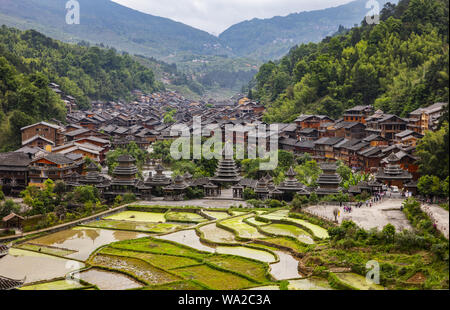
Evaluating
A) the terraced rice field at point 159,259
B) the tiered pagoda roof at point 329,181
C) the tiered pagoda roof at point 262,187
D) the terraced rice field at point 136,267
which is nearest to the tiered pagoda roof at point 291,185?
the tiered pagoda roof at point 262,187

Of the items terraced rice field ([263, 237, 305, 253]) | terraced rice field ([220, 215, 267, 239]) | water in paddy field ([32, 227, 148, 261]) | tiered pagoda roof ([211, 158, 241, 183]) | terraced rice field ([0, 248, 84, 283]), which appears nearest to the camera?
terraced rice field ([0, 248, 84, 283])

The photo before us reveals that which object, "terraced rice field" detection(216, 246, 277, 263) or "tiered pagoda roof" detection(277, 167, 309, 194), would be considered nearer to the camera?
"terraced rice field" detection(216, 246, 277, 263)

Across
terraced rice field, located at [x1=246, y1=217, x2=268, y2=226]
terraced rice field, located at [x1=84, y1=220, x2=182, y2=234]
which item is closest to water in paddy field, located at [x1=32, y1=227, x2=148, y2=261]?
terraced rice field, located at [x1=84, y1=220, x2=182, y2=234]

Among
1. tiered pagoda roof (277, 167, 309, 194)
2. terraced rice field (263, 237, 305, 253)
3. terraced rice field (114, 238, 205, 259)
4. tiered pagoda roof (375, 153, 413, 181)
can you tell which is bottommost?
terraced rice field (114, 238, 205, 259)

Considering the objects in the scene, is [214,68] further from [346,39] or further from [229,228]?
[229,228]

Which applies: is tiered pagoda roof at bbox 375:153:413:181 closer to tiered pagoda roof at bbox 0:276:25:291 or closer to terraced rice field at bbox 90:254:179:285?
terraced rice field at bbox 90:254:179:285

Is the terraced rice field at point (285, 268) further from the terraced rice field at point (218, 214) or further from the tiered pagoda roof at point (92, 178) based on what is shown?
the tiered pagoda roof at point (92, 178)
